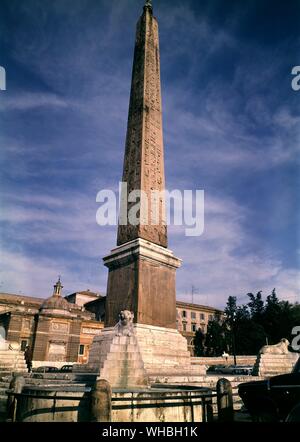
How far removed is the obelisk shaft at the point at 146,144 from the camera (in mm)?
10844

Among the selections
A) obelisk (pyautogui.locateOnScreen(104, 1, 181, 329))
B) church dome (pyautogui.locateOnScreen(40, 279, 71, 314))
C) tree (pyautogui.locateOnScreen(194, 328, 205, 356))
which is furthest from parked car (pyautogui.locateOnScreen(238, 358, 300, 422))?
tree (pyautogui.locateOnScreen(194, 328, 205, 356))

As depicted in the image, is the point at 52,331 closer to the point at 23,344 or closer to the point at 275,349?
the point at 23,344

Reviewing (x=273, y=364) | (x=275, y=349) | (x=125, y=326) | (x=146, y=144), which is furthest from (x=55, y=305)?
(x=125, y=326)

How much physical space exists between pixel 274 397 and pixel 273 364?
910 cm

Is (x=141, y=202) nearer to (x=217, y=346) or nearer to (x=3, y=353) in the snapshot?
(x=3, y=353)

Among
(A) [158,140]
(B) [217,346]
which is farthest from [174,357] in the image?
(B) [217,346]

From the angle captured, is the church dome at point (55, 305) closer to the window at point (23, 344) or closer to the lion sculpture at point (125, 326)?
the window at point (23, 344)

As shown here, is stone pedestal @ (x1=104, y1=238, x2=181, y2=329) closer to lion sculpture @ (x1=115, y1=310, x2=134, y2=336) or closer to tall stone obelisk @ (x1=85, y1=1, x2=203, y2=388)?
tall stone obelisk @ (x1=85, y1=1, x2=203, y2=388)

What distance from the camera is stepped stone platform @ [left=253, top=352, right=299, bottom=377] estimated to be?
498 inches

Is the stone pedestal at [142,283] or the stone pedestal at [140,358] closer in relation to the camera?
the stone pedestal at [140,358]

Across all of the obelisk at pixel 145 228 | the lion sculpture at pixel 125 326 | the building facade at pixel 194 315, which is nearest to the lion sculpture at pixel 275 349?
the obelisk at pixel 145 228

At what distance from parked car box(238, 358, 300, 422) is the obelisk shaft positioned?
5.73 m
